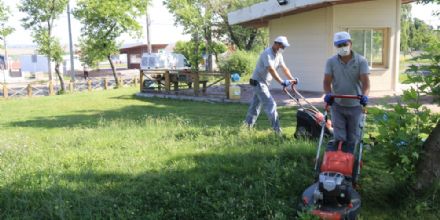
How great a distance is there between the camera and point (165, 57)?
111 feet

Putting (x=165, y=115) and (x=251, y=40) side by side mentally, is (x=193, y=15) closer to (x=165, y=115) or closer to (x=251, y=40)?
(x=251, y=40)

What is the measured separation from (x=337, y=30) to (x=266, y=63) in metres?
8.17

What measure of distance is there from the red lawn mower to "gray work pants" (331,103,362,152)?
38.3 inches

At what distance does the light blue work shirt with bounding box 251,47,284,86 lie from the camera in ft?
24.1

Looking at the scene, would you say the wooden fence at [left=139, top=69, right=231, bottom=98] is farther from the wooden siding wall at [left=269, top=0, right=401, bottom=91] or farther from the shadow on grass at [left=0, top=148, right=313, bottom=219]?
the shadow on grass at [left=0, top=148, right=313, bottom=219]

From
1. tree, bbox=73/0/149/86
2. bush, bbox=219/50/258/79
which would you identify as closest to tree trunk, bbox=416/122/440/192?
bush, bbox=219/50/258/79

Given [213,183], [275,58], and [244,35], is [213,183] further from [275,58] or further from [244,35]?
[244,35]

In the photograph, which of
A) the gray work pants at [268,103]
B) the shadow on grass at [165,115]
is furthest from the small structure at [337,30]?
the gray work pants at [268,103]

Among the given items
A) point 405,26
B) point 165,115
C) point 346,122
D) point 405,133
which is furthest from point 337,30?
point 405,133

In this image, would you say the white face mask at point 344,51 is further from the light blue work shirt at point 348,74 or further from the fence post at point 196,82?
the fence post at point 196,82

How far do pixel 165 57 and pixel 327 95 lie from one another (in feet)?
97.9

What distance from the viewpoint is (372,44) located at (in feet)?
50.1

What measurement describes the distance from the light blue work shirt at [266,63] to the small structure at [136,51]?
172 feet

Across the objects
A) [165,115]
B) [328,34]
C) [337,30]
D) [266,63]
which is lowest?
[165,115]
